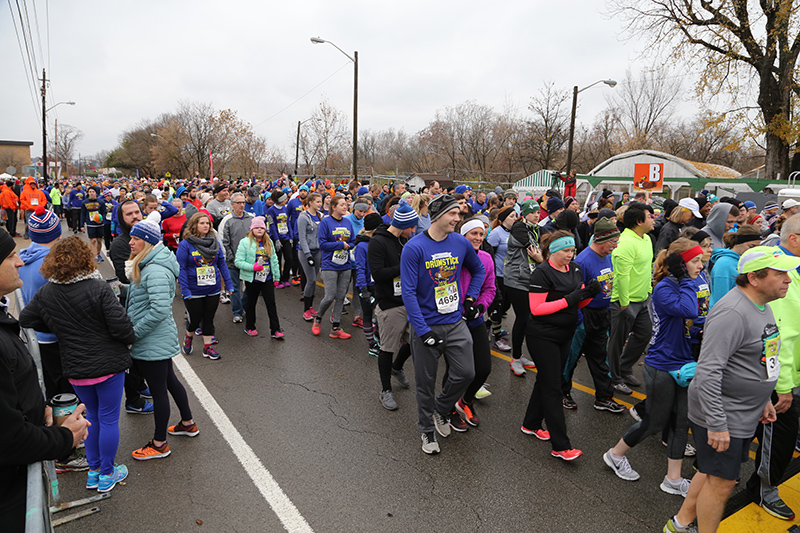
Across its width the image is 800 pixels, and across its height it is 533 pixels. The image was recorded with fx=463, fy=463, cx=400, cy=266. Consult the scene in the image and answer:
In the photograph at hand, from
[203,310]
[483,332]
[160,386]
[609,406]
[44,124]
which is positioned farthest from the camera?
[44,124]

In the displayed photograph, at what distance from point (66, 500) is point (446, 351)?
3.17m

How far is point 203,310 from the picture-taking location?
6.04m

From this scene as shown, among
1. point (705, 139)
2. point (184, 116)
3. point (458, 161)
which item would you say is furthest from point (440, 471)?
point (705, 139)

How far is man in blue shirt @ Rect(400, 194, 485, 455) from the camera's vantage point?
3.92 m

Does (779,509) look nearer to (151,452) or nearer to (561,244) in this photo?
Result: (561,244)

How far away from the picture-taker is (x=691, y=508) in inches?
120

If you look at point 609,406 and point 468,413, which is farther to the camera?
point 609,406

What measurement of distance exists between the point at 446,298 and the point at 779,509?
114 inches

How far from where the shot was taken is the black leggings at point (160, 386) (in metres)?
3.87

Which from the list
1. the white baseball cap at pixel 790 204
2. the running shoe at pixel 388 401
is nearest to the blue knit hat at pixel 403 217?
the running shoe at pixel 388 401

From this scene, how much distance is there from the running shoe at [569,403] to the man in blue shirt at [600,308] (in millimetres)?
248

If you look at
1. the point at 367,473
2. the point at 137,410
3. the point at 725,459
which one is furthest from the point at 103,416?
the point at 725,459

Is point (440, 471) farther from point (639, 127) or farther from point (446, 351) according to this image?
point (639, 127)

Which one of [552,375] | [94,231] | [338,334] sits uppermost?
[94,231]
